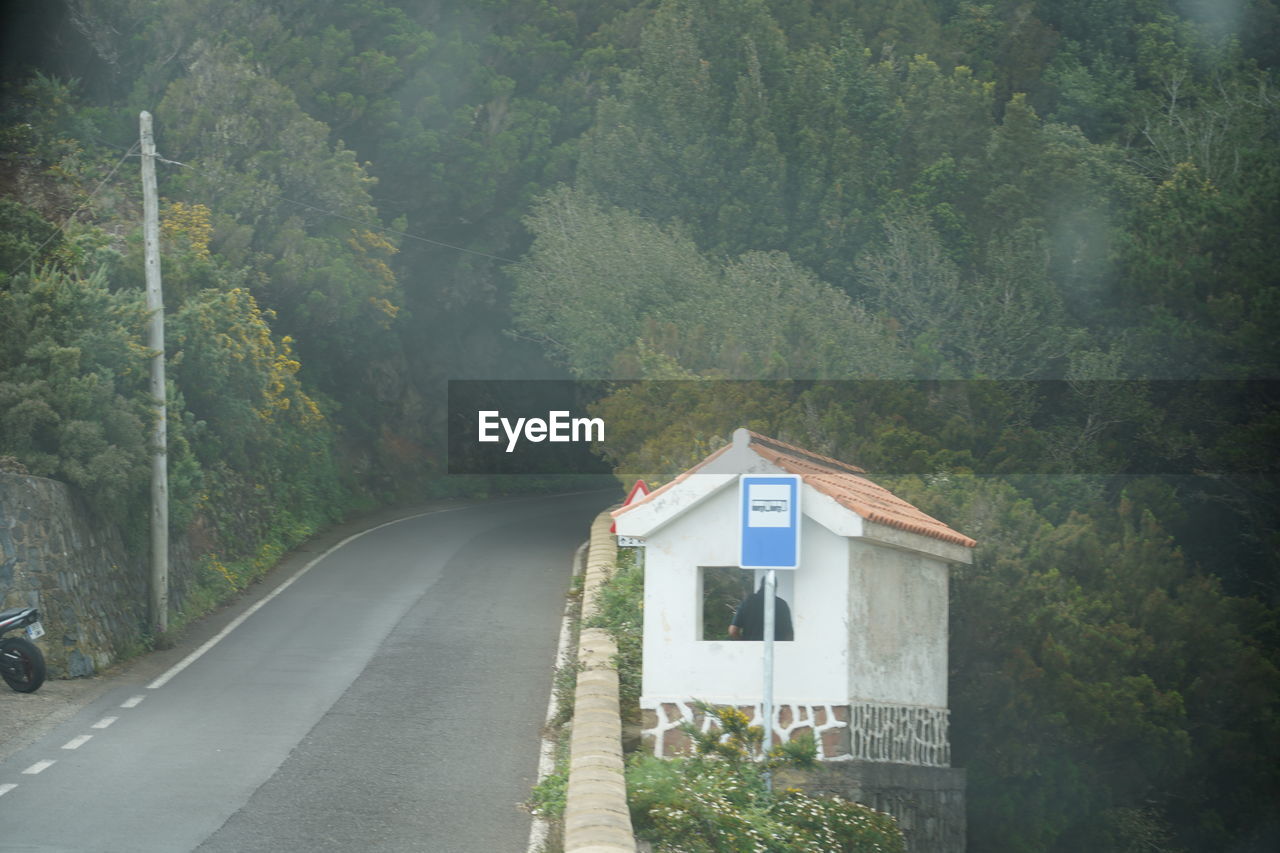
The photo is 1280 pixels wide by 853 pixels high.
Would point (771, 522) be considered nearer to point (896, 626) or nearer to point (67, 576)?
point (896, 626)

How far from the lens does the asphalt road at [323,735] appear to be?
418 inches

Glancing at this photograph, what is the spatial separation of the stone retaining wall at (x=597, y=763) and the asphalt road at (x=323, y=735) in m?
0.86

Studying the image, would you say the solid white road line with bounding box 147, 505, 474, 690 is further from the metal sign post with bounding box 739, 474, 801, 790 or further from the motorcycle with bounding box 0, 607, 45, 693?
the metal sign post with bounding box 739, 474, 801, 790

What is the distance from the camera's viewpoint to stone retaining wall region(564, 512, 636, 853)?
26.1 feet

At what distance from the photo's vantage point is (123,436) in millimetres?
19969

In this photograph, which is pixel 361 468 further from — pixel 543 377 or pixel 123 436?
pixel 123 436

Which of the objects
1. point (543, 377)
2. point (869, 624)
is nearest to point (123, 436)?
point (869, 624)

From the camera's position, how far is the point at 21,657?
1568cm

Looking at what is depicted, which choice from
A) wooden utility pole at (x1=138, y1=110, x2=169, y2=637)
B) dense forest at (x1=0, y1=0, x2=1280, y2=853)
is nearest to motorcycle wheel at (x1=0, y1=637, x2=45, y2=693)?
dense forest at (x1=0, y1=0, x2=1280, y2=853)

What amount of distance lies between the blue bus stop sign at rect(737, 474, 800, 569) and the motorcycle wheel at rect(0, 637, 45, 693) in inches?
350

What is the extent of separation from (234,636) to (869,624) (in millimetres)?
11014

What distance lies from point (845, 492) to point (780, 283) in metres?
23.0
